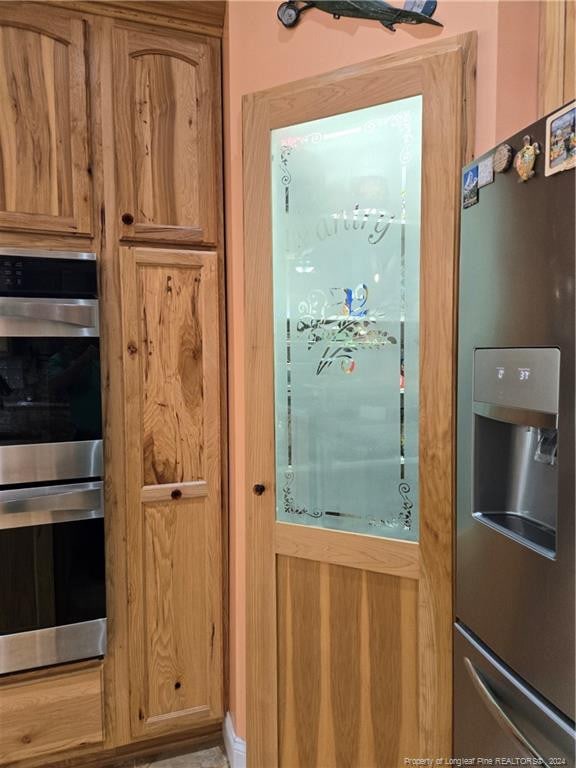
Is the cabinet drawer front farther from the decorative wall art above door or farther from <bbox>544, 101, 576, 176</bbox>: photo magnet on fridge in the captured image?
the decorative wall art above door

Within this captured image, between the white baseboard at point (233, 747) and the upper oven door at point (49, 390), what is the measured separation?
103cm

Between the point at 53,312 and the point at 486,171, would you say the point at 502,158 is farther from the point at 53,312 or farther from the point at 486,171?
the point at 53,312

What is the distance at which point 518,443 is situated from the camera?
112cm

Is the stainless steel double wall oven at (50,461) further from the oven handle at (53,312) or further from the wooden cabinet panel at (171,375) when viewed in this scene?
the wooden cabinet panel at (171,375)

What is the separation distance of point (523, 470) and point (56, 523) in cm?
139

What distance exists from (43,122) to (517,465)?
→ 1.71 m

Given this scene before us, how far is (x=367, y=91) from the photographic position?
138cm

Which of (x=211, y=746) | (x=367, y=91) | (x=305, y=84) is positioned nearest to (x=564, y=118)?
(x=367, y=91)

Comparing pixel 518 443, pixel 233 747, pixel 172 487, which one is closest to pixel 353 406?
pixel 518 443

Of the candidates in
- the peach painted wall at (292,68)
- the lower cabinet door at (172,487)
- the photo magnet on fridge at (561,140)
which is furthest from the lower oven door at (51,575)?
the photo magnet on fridge at (561,140)

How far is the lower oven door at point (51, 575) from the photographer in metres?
1.64

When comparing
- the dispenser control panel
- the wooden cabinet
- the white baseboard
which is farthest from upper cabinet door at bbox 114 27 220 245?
the white baseboard

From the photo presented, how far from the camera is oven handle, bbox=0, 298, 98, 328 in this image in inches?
62.6

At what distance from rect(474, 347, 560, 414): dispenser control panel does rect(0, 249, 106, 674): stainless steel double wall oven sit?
119 cm
